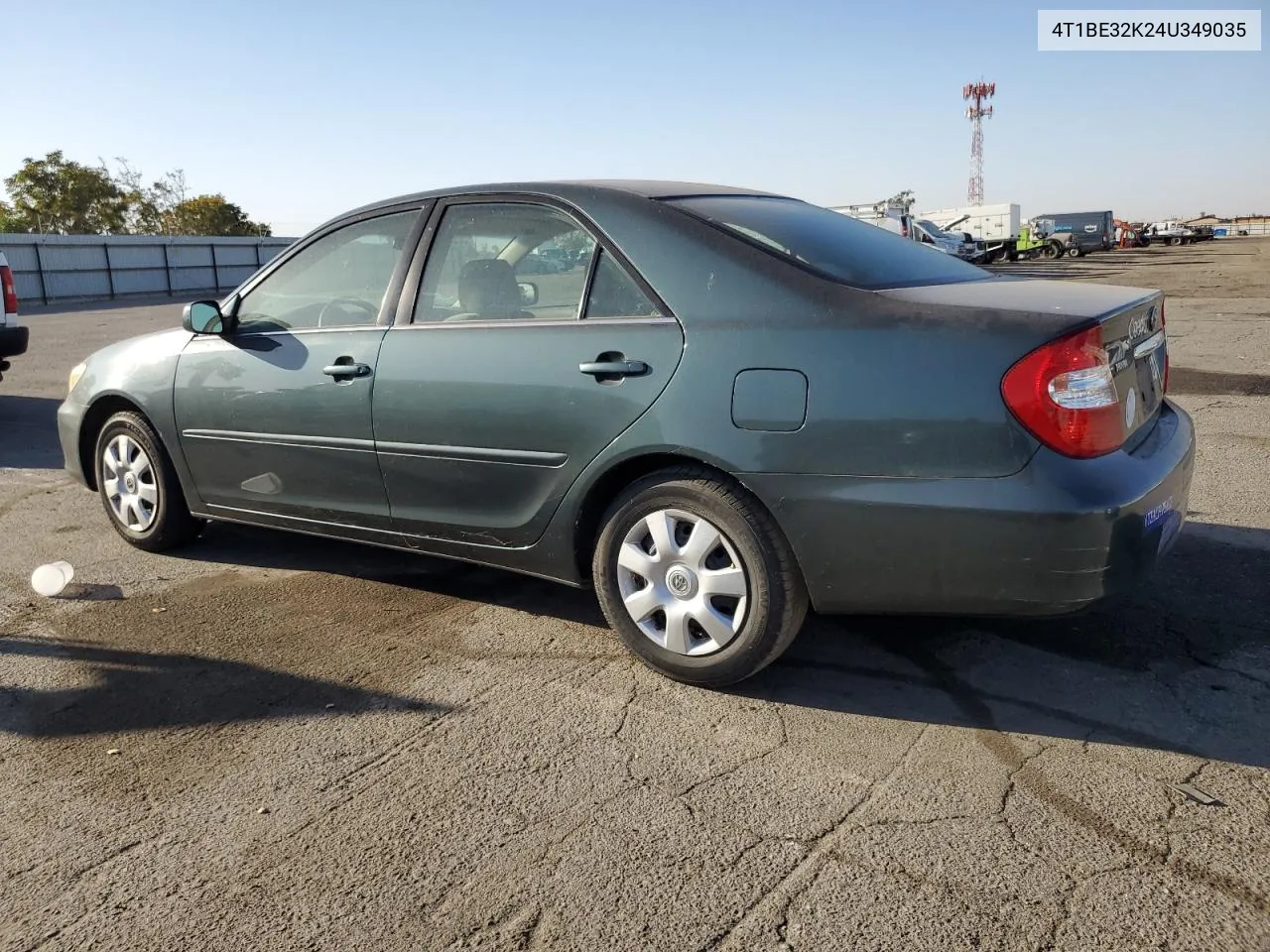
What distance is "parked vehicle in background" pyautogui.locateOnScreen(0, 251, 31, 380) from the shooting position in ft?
31.0

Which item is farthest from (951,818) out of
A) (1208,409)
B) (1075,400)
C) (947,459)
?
(1208,409)

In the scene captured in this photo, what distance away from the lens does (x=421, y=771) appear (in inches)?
117

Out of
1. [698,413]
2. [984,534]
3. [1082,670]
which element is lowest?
[1082,670]

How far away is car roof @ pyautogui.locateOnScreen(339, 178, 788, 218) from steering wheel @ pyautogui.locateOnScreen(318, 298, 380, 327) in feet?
1.29

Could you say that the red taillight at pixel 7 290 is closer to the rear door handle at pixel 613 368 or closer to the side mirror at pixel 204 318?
the side mirror at pixel 204 318

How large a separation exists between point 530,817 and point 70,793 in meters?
1.30

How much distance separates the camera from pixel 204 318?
15.0 ft

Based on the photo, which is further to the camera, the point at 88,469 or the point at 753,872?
the point at 88,469

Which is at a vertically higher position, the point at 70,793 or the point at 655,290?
the point at 655,290

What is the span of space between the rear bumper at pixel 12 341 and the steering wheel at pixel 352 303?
6.63 m

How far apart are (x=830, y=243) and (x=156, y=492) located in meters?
3.32

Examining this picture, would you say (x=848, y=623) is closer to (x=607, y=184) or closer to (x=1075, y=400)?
(x=1075, y=400)

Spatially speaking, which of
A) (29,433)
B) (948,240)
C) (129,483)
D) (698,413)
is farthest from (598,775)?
(948,240)

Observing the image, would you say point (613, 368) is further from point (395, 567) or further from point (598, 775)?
point (395, 567)
